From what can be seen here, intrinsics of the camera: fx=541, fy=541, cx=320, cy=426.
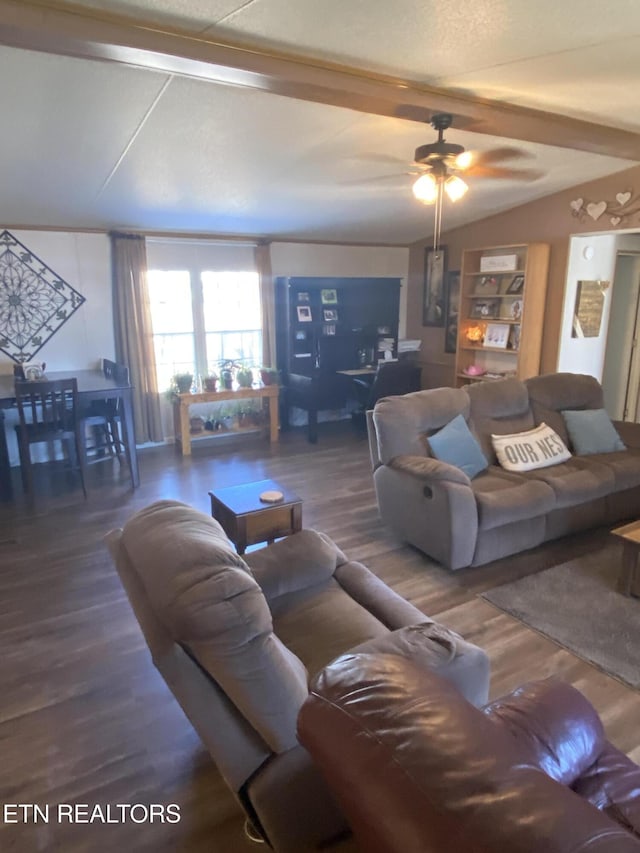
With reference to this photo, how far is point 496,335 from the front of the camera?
18.8 ft

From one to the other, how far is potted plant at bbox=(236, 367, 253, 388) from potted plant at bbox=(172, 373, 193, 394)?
522mm

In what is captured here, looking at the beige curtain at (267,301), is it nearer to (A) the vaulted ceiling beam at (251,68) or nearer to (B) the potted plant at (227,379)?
(B) the potted plant at (227,379)

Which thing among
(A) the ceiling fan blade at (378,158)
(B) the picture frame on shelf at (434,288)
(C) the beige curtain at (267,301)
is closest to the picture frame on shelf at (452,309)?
(B) the picture frame on shelf at (434,288)

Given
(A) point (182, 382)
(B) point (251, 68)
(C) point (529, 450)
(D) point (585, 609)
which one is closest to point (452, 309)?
(C) point (529, 450)

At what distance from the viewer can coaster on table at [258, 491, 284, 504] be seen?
2.77 m

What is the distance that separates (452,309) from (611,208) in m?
2.00

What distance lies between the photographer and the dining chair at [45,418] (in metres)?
3.95

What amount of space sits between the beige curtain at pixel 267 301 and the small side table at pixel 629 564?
4196 mm

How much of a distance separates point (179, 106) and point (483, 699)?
3036 mm

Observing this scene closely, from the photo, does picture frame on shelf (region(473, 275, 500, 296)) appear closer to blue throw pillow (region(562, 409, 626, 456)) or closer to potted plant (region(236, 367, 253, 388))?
blue throw pillow (region(562, 409, 626, 456))

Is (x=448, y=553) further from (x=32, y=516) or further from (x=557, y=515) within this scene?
(x=32, y=516)

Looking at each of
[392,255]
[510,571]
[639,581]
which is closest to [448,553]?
[510,571]

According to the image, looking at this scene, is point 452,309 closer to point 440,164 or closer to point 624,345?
point 624,345

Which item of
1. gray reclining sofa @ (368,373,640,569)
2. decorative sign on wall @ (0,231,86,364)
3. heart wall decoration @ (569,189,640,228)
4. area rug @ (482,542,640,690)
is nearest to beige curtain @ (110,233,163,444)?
decorative sign on wall @ (0,231,86,364)
